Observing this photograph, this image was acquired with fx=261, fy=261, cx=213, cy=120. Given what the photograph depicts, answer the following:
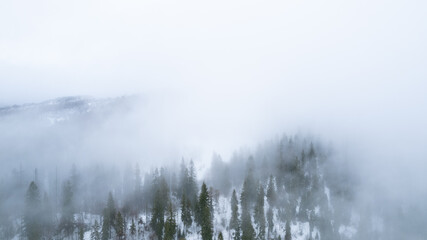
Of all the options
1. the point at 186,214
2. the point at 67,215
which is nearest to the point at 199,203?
the point at 186,214

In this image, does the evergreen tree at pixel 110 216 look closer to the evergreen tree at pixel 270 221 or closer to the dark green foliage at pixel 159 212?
the dark green foliage at pixel 159 212

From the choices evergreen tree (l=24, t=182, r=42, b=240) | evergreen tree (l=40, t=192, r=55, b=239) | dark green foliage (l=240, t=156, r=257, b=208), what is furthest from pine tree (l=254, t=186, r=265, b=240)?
evergreen tree (l=40, t=192, r=55, b=239)

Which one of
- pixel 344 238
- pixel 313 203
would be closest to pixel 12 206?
pixel 313 203

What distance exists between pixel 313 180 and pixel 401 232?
57.1m

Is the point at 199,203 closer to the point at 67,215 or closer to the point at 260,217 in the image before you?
the point at 260,217

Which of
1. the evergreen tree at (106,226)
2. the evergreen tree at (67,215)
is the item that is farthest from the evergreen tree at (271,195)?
the evergreen tree at (67,215)

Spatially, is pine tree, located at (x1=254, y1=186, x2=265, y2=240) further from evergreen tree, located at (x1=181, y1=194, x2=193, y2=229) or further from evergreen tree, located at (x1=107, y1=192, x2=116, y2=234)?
evergreen tree, located at (x1=107, y1=192, x2=116, y2=234)

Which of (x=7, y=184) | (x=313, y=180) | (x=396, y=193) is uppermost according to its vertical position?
(x=7, y=184)

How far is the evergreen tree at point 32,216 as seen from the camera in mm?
93669

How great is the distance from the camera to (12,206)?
393 feet

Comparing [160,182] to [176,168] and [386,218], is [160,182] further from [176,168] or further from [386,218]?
[386,218]

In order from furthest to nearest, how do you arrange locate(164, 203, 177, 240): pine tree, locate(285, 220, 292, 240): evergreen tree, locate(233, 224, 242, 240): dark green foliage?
locate(285, 220, 292, 240): evergreen tree
locate(233, 224, 242, 240): dark green foliage
locate(164, 203, 177, 240): pine tree

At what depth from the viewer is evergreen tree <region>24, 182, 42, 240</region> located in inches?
3688

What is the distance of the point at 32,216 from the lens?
96.1 m
